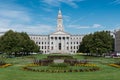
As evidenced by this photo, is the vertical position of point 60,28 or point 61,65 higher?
point 60,28

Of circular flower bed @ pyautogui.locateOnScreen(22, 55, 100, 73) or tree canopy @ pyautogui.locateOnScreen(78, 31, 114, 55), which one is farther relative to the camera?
tree canopy @ pyautogui.locateOnScreen(78, 31, 114, 55)

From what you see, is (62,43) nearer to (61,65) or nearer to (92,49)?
(92,49)

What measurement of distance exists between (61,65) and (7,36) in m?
54.5

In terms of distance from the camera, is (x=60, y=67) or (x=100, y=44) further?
(x=100, y=44)

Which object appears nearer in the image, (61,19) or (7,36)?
(7,36)

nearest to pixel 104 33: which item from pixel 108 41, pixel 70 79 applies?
pixel 108 41

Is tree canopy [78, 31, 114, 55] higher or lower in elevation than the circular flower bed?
higher

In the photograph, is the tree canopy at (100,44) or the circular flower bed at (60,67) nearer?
the circular flower bed at (60,67)

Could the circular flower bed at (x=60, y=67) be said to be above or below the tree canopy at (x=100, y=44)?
below

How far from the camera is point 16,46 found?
3447 inches

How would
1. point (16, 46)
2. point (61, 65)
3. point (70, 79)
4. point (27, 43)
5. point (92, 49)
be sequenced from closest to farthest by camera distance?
point (70, 79), point (61, 65), point (16, 46), point (92, 49), point (27, 43)

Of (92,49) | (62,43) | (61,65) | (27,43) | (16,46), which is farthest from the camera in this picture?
(62,43)

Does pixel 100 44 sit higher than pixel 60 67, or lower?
higher

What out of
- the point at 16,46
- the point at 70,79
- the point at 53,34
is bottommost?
the point at 70,79
